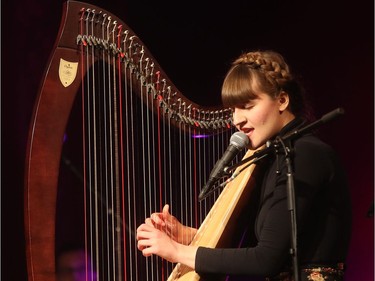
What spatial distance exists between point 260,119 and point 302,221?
33 cm

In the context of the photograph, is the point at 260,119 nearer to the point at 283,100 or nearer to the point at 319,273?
the point at 283,100

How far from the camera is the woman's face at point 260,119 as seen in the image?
1.73m

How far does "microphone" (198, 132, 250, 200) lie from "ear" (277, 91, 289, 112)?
0.52ft

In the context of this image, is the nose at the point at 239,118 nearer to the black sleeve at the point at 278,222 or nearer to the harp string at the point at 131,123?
the black sleeve at the point at 278,222

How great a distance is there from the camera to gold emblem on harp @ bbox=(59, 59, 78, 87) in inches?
59.4

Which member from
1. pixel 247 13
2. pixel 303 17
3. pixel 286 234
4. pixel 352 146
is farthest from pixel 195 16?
pixel 286 234

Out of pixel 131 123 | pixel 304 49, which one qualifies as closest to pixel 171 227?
pixel 131 123

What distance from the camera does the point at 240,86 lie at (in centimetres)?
176

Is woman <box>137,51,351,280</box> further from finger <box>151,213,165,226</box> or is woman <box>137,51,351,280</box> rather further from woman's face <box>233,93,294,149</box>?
finger <box>151,213,165,226</box>

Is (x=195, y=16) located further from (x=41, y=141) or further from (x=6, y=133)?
(x=41, y=141)

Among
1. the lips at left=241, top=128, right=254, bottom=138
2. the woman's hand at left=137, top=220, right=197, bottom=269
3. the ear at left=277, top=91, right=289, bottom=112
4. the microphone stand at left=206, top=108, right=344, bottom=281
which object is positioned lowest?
the woman's hand at left=137, top=220, right=197, bottom=269

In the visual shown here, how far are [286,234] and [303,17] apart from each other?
85.4 inches

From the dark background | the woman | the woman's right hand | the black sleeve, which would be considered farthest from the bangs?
the dark background

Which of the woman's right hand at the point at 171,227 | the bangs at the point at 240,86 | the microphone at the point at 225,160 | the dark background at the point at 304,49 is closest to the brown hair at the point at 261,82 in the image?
the bangs at the point at 240,86
